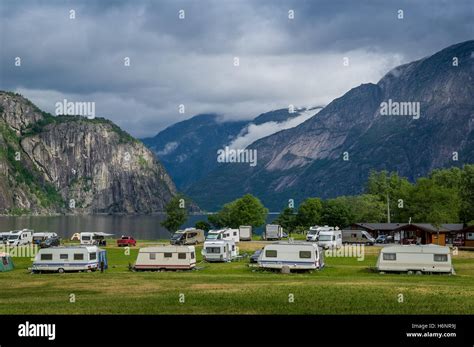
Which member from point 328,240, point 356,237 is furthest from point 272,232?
point 328,240

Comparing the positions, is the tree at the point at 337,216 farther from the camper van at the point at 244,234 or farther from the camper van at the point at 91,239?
the camper van at the point at 91,239

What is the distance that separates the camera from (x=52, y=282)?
128 ft

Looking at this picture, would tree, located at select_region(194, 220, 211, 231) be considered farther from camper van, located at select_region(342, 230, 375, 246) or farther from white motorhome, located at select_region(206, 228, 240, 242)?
camper van, located at select_region(342, 230, 375, 246)

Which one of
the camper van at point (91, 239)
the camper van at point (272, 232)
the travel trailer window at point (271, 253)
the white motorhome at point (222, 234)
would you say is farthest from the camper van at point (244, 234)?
the travel trailer window at point (271, 253)

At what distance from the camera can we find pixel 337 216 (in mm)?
126188

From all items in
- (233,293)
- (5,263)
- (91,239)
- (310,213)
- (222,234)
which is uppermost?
(310,213)

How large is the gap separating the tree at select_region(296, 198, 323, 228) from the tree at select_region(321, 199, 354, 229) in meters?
1.27

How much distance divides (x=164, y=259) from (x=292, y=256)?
31.7ft

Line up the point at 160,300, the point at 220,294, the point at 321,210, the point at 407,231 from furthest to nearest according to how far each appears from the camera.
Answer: the point at 321,210 → the point at 407,231 → the point at 220,294 → the point at 160,300

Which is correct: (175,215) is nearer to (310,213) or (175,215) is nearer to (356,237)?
(310,213)

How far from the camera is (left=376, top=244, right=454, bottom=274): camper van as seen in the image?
44469 mm
